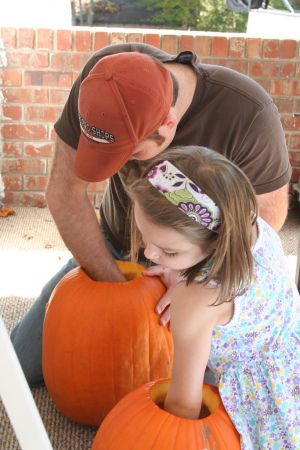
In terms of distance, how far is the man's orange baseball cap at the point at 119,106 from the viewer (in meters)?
1.18

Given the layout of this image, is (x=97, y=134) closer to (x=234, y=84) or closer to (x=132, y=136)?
(x=132, y=136)

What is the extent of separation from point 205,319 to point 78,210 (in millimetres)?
647

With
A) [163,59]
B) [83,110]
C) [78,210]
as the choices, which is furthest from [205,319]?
[163,59]

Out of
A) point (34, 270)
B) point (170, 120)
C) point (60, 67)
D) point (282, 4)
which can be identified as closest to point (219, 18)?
point (282, 4)

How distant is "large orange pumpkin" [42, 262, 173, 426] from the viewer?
1.47 m

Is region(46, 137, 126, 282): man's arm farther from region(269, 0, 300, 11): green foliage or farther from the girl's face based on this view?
region(269, 0, 300, 11): green foliage

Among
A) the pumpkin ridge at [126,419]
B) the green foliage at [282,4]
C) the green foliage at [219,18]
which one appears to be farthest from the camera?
the green foliage at [219,18]

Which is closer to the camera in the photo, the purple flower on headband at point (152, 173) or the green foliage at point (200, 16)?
the purple flower on headband at point (152, 173)

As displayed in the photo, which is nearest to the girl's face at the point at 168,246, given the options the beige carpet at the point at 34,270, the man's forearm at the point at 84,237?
the man's forearm at the point at 84,237

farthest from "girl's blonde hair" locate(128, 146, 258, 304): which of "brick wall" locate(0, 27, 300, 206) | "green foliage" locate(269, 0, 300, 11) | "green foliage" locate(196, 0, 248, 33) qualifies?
"green foliage" locate(196, 0, 248, 33)

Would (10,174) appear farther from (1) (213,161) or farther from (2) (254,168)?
(1) (213,161)

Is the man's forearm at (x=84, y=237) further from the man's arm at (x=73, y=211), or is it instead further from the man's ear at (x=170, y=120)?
the man's ear at (x=170, y=120)

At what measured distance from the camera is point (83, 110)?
1.21m

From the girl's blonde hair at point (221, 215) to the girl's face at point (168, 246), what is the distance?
0.04 ft
